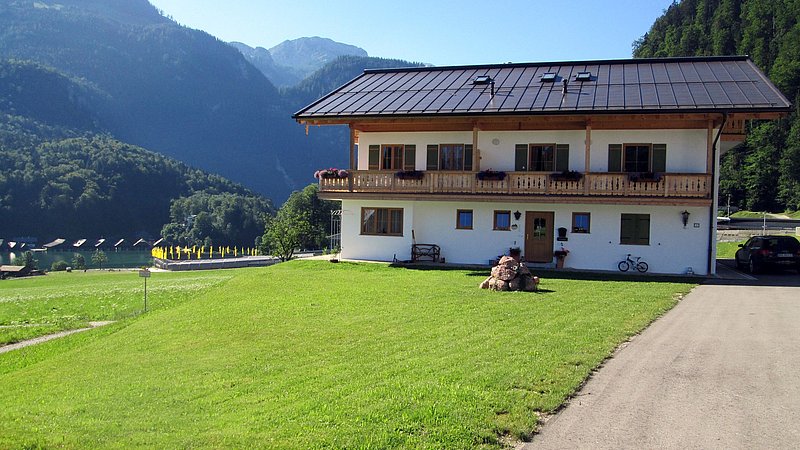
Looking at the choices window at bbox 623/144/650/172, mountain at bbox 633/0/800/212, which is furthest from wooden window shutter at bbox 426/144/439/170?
mountain at bbox 633/0/800/212

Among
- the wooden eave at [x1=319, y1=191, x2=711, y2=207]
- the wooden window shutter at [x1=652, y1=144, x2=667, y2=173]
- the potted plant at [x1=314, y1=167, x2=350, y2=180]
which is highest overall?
the wooden window shutter at [x1=652, y1=144, x2=667, y2=173]

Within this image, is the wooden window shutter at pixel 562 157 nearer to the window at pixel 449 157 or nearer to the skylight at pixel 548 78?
the window at pixel 449 157

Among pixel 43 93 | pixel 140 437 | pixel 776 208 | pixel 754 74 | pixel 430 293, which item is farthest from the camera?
pixel 43 93

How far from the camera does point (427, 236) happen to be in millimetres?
27234

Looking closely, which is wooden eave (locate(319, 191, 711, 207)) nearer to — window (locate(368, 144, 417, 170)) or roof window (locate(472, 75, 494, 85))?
window (locate(368, 144, 417, 170))

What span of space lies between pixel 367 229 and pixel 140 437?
2170 cm

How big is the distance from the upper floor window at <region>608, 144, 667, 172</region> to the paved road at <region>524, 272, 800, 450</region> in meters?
13.1

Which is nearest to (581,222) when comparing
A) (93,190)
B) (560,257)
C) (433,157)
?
(560,257)

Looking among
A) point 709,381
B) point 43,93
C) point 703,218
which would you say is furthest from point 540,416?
point 43,93

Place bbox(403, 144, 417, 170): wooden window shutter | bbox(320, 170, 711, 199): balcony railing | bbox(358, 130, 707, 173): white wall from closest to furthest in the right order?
bbox(320, 170, 711, 199): balcony railing → bbox(358, 130, 707, 173): white wall → bbox(403, 144, 417, 170): wooden window shutter

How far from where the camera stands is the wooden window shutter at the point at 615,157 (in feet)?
82.8

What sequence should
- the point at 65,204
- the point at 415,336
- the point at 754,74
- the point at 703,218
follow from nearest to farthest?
the point at 415,336 < the point at 703,218 < the point at 754,74 < the point at 65,204

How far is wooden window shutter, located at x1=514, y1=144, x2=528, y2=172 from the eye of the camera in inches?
1042

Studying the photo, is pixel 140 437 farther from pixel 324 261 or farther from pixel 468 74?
pixel 468 74
